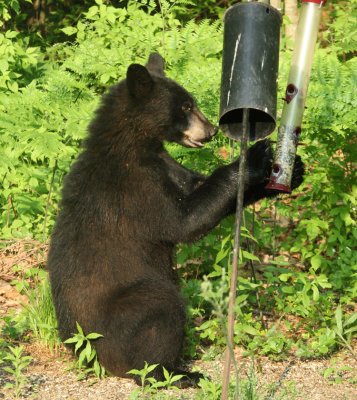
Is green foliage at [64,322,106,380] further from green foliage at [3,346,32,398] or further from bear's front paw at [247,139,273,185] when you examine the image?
bear's front paw at [247,139,273,185]

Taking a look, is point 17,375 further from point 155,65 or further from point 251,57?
point 155,65

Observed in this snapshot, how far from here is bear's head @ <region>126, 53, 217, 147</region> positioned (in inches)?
251

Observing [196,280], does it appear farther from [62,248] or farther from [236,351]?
[62,248]

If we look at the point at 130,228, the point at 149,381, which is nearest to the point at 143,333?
the point at 149,381

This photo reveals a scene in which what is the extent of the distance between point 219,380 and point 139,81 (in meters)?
2.26

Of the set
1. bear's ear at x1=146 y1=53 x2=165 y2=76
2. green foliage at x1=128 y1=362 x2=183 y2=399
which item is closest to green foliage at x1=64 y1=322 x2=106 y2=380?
green foliage at x1=128 y1=362 x2=183 y2=399

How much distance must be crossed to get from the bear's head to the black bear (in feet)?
0.07

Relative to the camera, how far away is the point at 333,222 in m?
8.07

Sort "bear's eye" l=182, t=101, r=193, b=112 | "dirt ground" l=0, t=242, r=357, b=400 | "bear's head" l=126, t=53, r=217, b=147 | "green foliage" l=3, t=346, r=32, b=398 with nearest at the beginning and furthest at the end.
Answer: "green foliage" l=3, t=346, r=32, b=398, "dirt ground" l=0, t=242, r=357, b=400, "bear's head" l=126, t=53, r=217, b=147, "bear's eye" l=182, t=101, r=193, b=112

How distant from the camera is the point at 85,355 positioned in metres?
6.05

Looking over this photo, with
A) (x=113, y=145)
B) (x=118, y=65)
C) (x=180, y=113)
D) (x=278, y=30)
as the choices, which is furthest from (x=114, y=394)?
(x=118, y=65)

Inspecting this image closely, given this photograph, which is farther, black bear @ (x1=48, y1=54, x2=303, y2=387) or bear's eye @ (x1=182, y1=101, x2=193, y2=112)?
bear's eye @ (x1=182, y1=101, x2=193, y2=112)

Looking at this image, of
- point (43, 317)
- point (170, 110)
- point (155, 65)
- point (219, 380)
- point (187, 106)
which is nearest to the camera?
point (219, 380)

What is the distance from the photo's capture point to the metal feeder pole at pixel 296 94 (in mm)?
5199
